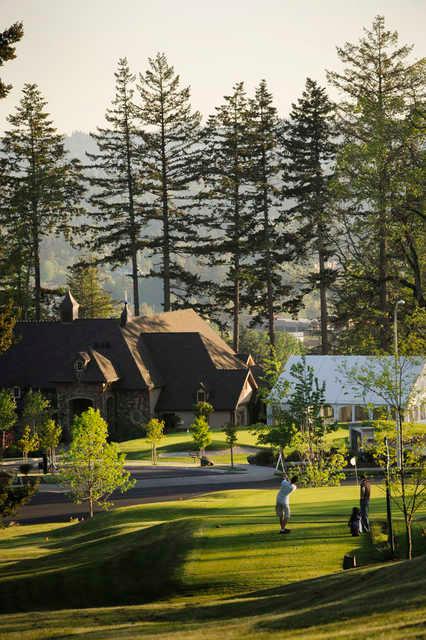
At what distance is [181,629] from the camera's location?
18.7 meters

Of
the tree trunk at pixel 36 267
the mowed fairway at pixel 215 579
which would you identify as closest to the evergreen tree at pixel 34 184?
the tree trunk at pixel 36 267

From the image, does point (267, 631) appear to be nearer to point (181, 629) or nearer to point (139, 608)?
point (181, 629)

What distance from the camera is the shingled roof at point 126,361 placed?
212 ft

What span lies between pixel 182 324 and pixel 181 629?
2253 inches

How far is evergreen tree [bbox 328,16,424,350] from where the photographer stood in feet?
144

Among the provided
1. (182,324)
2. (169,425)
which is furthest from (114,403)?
(182,324)

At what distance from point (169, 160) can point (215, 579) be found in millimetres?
63226

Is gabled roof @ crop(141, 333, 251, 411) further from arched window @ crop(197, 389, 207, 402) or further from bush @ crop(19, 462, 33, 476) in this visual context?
bush @ crop(19, 462, 33, 476)

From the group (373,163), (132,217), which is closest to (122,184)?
(132,217)

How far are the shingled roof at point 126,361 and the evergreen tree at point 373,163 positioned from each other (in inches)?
458

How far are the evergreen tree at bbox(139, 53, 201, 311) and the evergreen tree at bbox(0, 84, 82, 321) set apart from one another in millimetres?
8081

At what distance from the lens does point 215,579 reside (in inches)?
933

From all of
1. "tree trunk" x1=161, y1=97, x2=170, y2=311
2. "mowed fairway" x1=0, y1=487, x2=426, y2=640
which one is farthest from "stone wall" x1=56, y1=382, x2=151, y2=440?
"mowed fairway" x1=0, y1=487, x2=426, y2=640

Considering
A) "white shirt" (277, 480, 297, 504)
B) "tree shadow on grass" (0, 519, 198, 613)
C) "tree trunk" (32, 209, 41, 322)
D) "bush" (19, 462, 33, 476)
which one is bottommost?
"tree shadow on grass" (0, 519, 198, 613)
